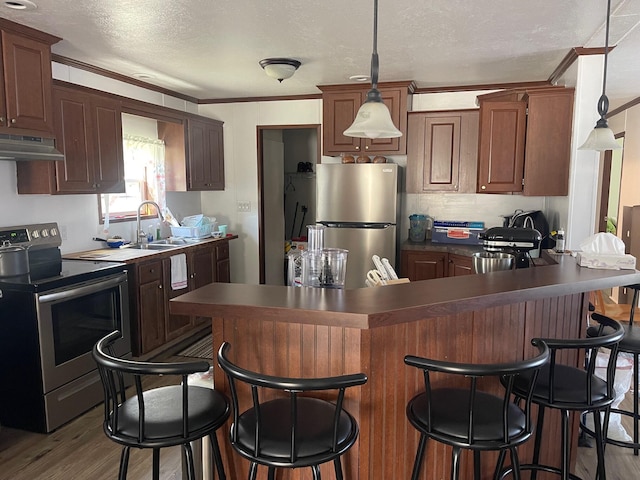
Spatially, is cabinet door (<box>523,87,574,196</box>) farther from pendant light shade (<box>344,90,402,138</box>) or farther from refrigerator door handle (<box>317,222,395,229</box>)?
pendant light shade (<box>344,90,402,138</box>)

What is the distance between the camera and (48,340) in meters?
2.72

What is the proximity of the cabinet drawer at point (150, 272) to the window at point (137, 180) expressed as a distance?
2.15 feet

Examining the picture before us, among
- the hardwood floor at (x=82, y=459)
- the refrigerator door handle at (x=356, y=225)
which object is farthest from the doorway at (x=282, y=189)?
the hardwood floor at (x=82, y=459)

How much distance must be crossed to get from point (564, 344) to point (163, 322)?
324 cm

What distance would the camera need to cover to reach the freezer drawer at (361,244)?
4.39 m

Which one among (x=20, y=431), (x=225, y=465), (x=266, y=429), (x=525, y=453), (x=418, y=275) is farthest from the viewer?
(x=418, y=275)

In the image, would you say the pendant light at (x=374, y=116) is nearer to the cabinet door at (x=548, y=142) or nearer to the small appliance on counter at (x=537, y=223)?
the cabinet door at (x=548, y=142)

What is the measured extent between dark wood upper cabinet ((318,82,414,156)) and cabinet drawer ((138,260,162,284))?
1.99 m

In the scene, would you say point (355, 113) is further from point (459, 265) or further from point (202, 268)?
point (202, 268)

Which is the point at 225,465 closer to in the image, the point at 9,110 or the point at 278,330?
the point at 278,330

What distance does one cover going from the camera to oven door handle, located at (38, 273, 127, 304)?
271 centimetres

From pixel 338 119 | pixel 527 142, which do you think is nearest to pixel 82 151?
pixel 338 119

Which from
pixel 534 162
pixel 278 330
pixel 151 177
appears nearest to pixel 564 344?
pixel 278 330

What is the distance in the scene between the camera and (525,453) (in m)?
2.16
